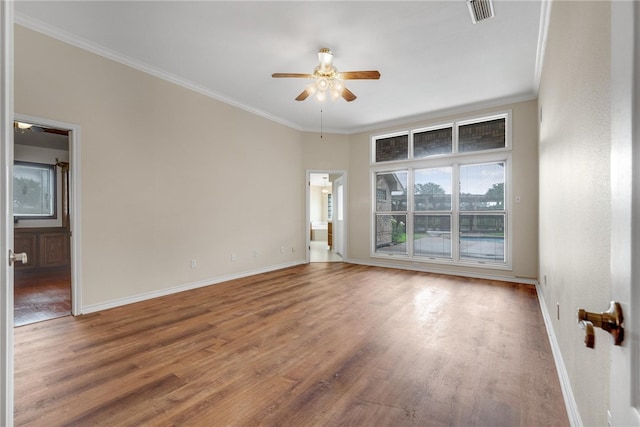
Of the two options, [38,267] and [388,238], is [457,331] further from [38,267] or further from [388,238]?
[38,267]

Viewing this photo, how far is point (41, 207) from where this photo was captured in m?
6.03

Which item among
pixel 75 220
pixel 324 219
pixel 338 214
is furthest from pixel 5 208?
pixel 324 219

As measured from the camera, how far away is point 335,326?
116 inches

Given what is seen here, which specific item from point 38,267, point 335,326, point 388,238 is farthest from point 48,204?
point 388,238

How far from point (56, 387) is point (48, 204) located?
5.90 m

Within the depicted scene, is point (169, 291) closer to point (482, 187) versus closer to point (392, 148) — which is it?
point (392, 148)

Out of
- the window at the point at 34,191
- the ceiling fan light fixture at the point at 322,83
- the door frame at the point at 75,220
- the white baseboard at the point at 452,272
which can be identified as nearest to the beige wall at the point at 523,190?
the white baseboard at the point at 452,272

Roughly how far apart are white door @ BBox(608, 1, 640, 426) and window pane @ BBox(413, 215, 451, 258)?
531cm

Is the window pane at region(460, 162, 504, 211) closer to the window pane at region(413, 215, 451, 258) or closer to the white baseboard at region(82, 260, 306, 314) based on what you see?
the window pane at region(413, 215, 451, 258)

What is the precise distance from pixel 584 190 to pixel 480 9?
7.31 ft

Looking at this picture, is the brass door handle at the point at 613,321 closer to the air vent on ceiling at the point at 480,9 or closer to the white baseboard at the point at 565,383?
the white baseboard at the point at 565,383

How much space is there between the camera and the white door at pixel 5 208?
3.38 ft

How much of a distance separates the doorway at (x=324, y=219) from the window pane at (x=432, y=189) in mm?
1786

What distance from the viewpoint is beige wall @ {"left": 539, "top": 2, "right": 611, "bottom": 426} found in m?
1.11
